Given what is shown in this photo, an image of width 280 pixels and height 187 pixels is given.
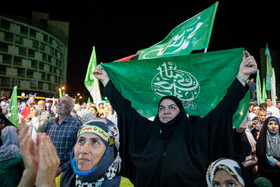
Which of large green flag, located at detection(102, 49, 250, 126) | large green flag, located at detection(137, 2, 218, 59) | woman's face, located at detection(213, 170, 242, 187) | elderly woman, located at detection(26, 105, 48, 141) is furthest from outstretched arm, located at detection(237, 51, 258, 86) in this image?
elderly woman, located at detection(26, 105, 48, 141)

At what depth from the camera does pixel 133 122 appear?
254 cm

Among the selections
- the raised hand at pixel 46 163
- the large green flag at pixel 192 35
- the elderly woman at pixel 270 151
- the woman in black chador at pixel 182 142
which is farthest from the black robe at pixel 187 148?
the elderly woman at pixel 270 151

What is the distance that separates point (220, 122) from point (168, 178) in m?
0.83

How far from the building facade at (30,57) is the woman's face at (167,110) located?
4501 cm

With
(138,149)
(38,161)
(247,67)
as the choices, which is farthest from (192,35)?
(38,161)

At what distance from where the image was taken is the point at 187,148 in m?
2.16

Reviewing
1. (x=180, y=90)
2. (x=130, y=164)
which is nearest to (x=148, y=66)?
(x=180, y=90)

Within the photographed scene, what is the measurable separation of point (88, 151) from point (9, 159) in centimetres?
241

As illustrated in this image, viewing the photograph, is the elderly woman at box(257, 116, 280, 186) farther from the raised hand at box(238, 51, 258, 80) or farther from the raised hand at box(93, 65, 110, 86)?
the raised hand at box(93, 65, 110, 86)

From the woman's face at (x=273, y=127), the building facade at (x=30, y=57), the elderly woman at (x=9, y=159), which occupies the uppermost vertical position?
the building facade at (x=30, y=57)

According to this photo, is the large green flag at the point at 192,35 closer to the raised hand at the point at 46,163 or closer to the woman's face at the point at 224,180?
the woman's face at the point at 224,180

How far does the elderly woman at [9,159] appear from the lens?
320 cm

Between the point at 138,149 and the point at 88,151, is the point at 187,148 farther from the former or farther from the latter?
the point at 88,151

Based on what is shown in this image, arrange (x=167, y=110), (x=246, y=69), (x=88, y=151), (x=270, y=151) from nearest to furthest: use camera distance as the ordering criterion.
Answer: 1. (x=88, y=151)
2. (x=246, y=69)
3. (x=167, y=110)
4. (x=270, y=151)
